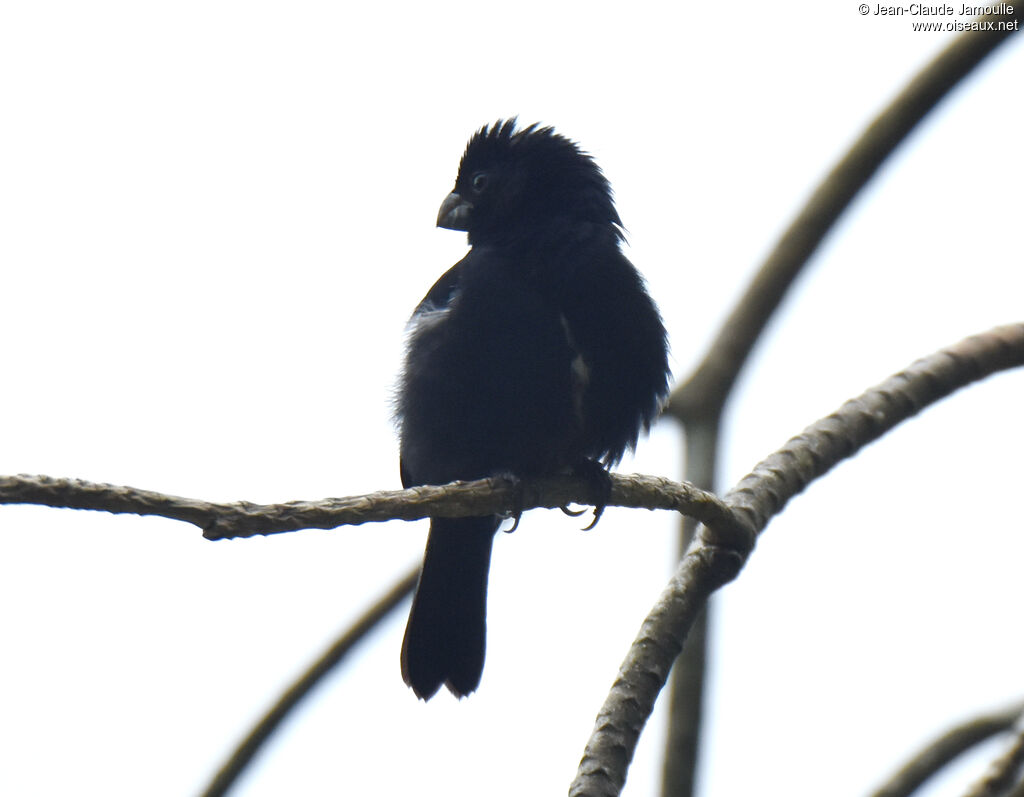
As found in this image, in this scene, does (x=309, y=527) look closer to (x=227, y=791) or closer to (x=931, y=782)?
(x=227, y=791)

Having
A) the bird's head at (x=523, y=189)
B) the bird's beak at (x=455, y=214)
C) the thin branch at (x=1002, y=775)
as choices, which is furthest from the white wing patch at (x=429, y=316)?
the thin branch at (x=1002, y=775)

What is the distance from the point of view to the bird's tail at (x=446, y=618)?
3.96 metres

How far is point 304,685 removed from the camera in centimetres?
396

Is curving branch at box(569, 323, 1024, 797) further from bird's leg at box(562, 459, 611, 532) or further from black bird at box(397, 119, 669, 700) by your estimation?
black bird at box(397, 119, 669, 700)

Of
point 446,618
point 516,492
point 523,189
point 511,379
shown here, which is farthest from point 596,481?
point 523,189

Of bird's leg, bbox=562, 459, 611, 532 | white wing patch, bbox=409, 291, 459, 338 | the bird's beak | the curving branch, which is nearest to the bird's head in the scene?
the bird's beak

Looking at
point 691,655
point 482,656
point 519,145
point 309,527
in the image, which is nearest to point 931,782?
point 691,655

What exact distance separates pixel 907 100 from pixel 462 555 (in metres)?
2.26

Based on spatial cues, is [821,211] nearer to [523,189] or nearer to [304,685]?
[523,189]

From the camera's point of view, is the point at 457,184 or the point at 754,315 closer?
the point at 754,315

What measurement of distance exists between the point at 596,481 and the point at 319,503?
4.45 feet

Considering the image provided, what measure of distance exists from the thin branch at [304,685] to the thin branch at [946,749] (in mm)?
1829

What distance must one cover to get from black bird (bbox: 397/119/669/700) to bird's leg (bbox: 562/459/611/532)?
14mm

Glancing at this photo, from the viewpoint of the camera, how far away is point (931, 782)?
3.52 meters
